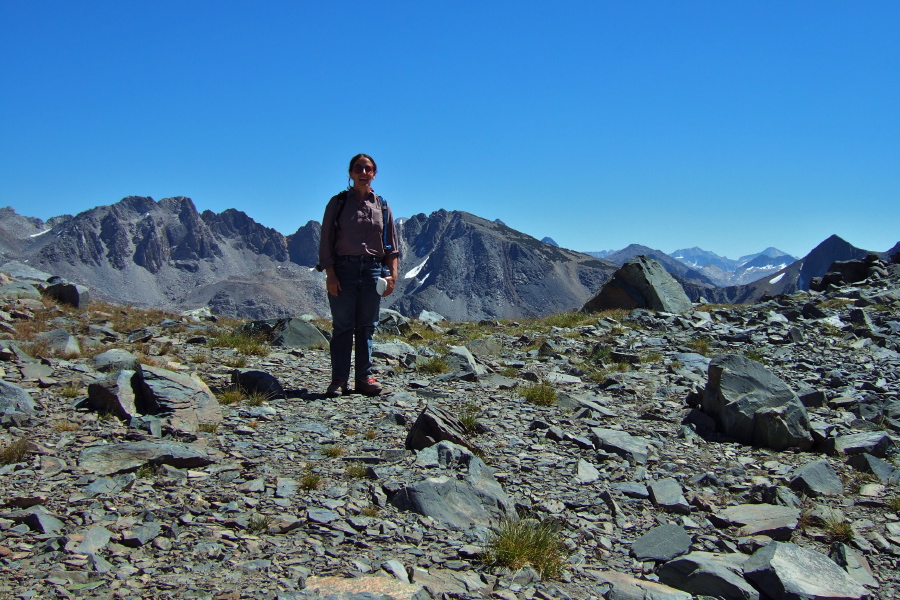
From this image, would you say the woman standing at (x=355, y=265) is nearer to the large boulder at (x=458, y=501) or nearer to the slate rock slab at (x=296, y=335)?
the large boulder at (x=458, y=501)

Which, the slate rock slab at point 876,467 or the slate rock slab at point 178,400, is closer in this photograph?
the slate rock slab at point 876,467

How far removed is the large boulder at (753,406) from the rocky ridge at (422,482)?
40mm

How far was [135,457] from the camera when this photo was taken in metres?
5.22

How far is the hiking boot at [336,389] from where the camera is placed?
848 cm

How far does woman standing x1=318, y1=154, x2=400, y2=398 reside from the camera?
832 cm

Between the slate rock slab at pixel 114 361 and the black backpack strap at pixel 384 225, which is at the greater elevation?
the black backpack strap at pixel 384 225

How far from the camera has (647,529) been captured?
16.4 feet

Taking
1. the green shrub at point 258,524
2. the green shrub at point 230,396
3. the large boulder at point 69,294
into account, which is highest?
the large boulder at point 69,294

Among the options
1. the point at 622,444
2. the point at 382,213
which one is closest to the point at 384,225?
the point at 382,213

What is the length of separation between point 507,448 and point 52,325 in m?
11.7

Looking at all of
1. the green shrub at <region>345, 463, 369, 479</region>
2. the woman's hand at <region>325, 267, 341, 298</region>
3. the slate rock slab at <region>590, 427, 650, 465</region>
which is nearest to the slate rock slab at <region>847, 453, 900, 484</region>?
the slate rock slab at <region>590, 427, 650, 465</region>

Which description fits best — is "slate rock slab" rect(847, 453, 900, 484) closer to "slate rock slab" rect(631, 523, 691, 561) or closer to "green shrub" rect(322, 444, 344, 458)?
"slate rock slab" rect(631, 523, 691, 561)

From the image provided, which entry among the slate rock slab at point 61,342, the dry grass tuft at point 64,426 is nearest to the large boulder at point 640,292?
the slate rock slab at point 61,342

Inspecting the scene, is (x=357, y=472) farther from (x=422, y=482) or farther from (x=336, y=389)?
(x=336, y=389)
